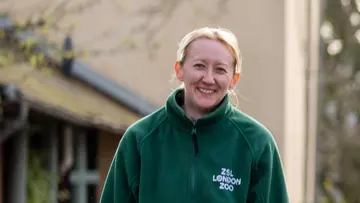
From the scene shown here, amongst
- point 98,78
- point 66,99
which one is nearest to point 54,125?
point 66,99

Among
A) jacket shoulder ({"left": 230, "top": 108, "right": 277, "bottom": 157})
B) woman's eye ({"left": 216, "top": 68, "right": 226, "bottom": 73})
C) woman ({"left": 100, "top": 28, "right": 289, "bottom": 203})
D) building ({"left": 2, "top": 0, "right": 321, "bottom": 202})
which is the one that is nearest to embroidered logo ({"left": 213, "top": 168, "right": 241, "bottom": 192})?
woman ({"left": 100, "top": 28, "right": 289, "bottom": 203})

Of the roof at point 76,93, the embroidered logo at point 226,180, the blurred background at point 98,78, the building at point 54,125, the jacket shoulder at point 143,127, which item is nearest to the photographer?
the embroidered logo at point 226,180

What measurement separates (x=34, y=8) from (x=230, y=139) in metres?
7.25

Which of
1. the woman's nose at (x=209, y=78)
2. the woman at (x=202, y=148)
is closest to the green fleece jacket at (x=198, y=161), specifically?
the woman at (x=202, y=148)

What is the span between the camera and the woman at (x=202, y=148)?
3.38 metres

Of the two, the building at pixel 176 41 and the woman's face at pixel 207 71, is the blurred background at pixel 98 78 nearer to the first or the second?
the building at pixel 176 41

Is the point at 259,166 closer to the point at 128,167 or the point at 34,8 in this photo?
the point at 128,167

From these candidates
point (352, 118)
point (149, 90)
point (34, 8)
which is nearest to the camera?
point (34, 8)

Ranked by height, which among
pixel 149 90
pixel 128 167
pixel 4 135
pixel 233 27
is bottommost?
pixel 128 167

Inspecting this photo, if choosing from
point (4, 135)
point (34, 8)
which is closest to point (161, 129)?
point (4, 135)

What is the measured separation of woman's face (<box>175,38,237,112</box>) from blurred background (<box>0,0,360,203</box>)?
3904 millimetres

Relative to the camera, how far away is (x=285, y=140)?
1209 centimetres

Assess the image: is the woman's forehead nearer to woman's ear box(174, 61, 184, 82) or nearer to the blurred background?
woman's ear box(174, 61, 184, 82)

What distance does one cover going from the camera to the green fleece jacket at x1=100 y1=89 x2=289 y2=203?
11.1 feet
